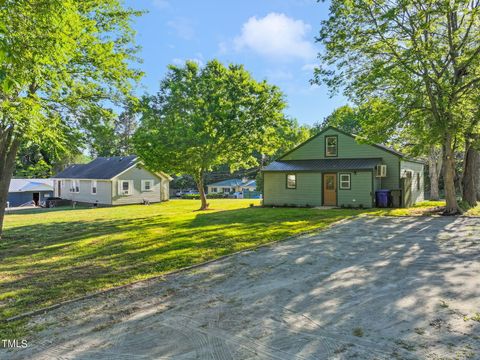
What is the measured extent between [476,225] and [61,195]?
38155 millimetres

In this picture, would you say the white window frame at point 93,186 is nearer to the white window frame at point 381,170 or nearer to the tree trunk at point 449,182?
the white window frame at point 381,170

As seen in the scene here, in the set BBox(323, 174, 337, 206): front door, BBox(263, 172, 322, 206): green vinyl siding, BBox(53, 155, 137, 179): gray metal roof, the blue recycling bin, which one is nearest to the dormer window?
BBox(323, 174, 337, 206): front door

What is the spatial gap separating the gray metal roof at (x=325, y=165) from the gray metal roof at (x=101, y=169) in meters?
15.7

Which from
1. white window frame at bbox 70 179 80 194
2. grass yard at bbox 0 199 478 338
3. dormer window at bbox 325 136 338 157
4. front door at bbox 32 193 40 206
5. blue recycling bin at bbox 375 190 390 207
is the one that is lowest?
grass yard at bbox 0 199 478 338

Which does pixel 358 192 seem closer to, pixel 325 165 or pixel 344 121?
pixel 325 165

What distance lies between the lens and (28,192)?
1495 inches

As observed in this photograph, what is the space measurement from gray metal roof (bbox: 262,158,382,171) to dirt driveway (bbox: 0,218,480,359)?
12.8 m

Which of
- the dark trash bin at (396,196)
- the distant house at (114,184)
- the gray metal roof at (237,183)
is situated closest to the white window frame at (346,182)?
the dark trash bin at (396,196)

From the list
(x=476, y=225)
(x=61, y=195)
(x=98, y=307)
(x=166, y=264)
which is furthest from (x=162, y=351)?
(x=61, y=195)

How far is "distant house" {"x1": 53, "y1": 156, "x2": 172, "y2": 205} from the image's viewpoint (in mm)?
30453

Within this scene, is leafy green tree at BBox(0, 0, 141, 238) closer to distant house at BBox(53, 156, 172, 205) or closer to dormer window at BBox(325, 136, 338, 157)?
dormer window at BBox(325, 136, 338, 157)

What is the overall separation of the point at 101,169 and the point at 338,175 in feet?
76.6

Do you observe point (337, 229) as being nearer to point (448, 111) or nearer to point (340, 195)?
point (448, 111)

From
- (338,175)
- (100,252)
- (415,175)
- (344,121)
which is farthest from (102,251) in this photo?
(344,121)
